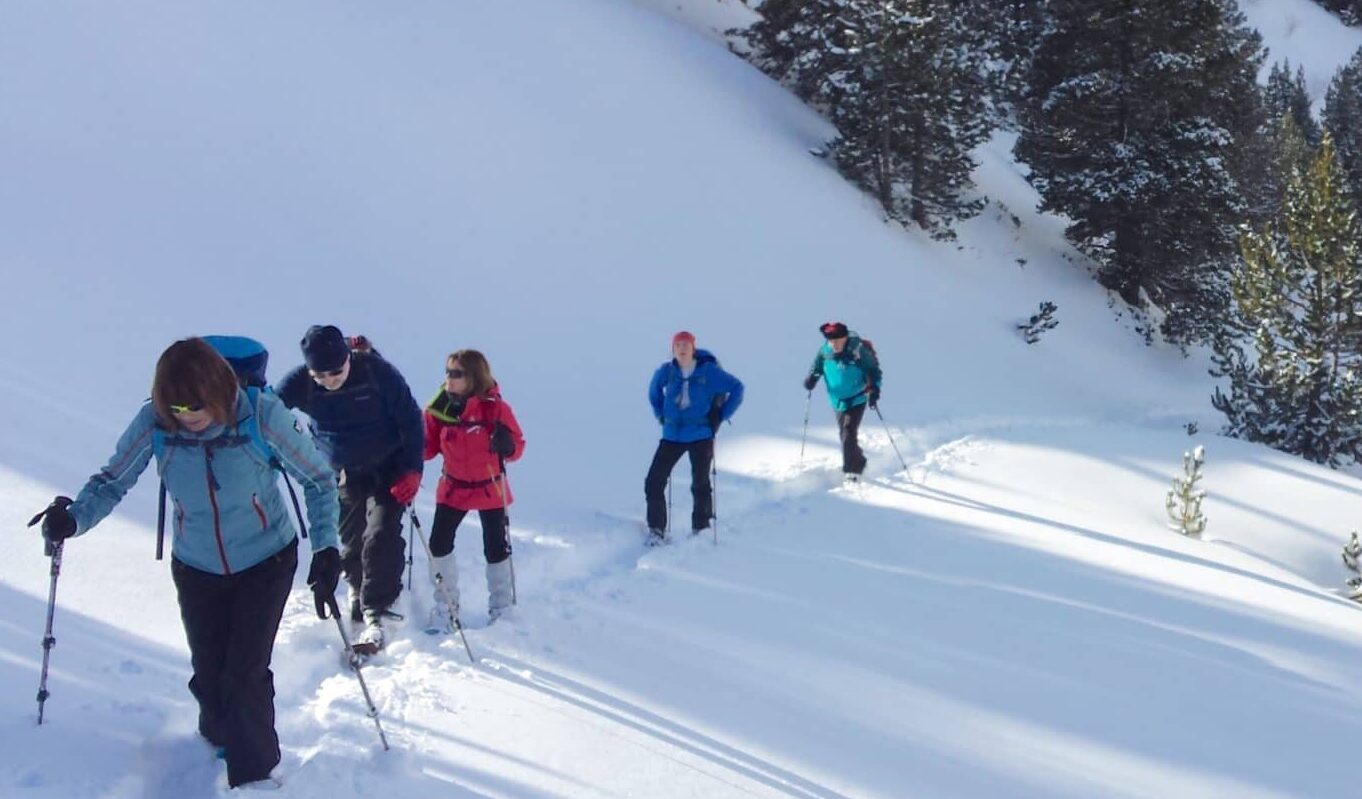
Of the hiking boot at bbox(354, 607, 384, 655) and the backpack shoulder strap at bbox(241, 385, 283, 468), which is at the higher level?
the backpack shoulder strap at bbox(241, 385, 283, 468)

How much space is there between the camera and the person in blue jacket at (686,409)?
781 centimetres

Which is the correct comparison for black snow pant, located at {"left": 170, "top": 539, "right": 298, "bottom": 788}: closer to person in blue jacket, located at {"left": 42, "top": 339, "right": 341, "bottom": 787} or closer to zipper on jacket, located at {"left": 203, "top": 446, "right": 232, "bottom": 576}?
person in blue jacket, located at {"left": 42, "top": 339, "right": 341, "bottom": 787}

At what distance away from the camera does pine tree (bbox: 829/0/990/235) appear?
21.1 m

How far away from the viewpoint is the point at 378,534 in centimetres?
536

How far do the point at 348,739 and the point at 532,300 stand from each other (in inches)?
380

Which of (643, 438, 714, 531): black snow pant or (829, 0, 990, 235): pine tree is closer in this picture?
(643, 438, 714, 531): black snow pant

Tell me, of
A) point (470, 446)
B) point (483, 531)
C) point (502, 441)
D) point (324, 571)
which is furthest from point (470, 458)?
point (324, 571)

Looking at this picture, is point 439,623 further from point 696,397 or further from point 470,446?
point 696,397

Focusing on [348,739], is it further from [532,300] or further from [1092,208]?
[1092,208]

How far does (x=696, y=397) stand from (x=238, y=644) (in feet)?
15.1

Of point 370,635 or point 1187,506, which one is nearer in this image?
point 370,635

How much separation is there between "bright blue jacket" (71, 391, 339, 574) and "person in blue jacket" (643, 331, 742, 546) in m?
4.31

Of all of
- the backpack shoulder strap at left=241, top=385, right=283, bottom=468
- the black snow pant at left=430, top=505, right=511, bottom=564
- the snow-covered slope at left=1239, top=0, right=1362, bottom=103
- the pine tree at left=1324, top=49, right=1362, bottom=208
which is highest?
the snow-covered slope at left=1239, top=0, right=1362, bottom=103

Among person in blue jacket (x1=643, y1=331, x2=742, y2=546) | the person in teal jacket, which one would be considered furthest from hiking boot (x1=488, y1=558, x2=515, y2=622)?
the person in teal jacket
